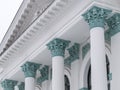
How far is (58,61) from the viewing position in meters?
18.8

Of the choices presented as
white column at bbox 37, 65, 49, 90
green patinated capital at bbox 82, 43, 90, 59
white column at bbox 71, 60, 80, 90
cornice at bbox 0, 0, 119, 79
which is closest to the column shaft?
cornice at bbox 0, 0, 119, 79

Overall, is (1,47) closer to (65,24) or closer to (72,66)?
(72,66)

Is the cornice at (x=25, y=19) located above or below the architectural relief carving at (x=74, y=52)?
above

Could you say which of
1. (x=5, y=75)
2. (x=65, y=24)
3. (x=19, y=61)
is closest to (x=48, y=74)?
(x=19, y=61)

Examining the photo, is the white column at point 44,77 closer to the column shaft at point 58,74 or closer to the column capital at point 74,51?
the column capital at point 74,51

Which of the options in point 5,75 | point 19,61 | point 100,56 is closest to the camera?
point 100,56

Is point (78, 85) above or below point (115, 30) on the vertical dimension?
below

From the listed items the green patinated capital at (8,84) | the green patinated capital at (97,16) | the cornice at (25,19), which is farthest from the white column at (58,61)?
the green patinated capital at (8,84)

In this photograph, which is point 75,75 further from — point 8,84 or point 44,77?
point 8,84

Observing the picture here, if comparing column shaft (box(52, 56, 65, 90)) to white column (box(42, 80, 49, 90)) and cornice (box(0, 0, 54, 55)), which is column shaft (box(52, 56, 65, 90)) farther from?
white column (box(42, 80, 49, 90))

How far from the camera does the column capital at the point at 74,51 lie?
779 inches

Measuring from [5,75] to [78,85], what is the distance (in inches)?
247

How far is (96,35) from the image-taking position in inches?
640

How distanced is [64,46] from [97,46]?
10.1ft
